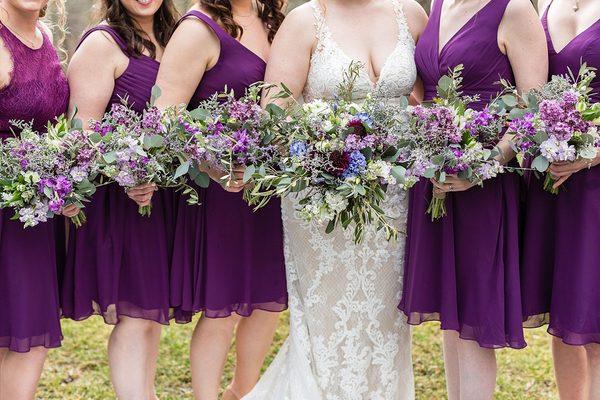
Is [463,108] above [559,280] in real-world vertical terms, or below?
above

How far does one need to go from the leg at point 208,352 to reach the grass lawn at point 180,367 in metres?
1.47

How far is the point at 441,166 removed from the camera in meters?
3.60

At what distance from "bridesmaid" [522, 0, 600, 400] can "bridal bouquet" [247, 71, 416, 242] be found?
2.49ft

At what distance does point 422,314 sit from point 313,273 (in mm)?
591

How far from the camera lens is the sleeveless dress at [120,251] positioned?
13.6ft

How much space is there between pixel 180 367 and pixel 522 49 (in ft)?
12.4

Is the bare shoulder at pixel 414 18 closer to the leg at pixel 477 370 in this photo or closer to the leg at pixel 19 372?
the leg at pixel 477 370

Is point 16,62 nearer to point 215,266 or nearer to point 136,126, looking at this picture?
point 136,126

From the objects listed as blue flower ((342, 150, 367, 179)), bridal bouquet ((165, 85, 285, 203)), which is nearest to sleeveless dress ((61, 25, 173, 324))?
bridal bouquet ((165, 85, 285, 203))

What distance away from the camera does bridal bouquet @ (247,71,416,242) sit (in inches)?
138

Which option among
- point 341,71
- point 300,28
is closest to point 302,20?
point 300,28

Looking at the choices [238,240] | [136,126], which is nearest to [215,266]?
[238,240]

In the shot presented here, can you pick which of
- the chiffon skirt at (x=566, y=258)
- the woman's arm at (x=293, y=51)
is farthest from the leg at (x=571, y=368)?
the woman's arm at (x=293, y=51)

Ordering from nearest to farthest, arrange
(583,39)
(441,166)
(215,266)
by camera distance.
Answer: (441,166) → (583,39) → (215,266)
